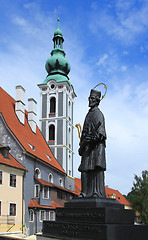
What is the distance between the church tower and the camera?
3462 centimetres

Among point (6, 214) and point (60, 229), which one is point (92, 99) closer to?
point (60, 229)

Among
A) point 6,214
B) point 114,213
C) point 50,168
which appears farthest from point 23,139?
point 114,213

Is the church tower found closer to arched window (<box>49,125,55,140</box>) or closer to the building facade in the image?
arched window (<box>49,125,55,140</box>)

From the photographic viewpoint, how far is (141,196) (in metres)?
41.5

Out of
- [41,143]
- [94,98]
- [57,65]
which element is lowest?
[94,98]

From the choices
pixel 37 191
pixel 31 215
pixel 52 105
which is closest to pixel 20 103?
pixel 37 191

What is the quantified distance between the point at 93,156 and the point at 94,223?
185 centimetres

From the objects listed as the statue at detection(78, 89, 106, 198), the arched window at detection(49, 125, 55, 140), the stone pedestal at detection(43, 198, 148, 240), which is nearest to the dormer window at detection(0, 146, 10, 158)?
the statue at detection(78, 89, 106, 198)

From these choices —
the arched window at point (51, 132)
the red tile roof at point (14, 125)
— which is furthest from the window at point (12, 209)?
the arched window at point (51, 132)

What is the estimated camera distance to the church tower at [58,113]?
34.6 metres

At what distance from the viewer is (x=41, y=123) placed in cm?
3662

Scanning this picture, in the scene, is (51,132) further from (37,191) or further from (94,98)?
(94,98)

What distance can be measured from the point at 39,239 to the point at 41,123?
3049 cm

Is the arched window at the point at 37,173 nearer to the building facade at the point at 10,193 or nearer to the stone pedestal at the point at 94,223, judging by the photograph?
the building facade at the point at 10,193
